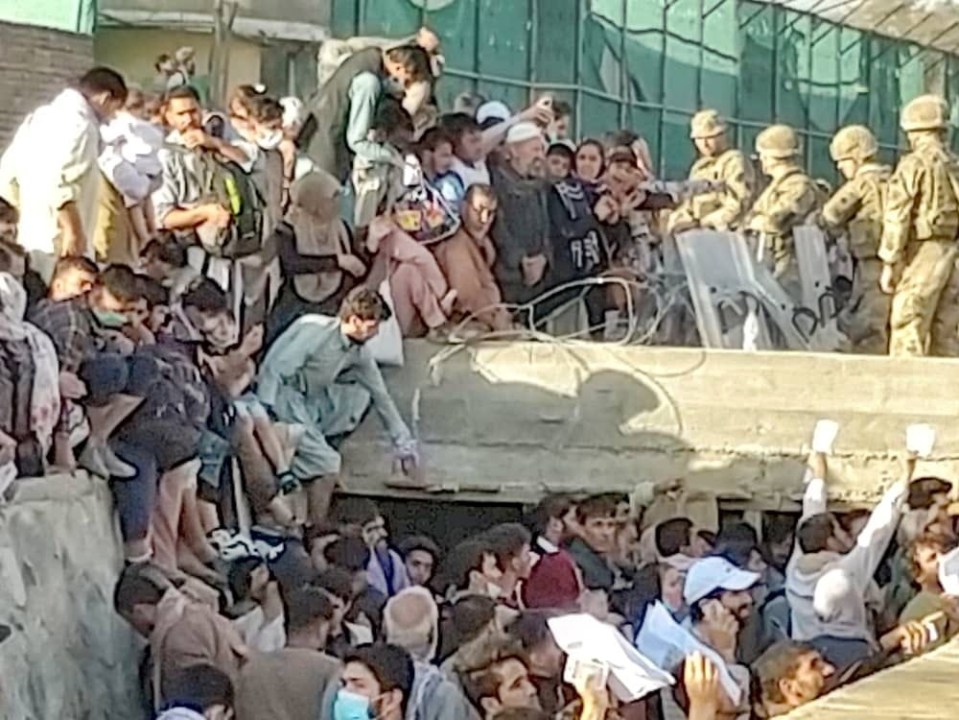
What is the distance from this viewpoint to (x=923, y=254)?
15289 millimetres

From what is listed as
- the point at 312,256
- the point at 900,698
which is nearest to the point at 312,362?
the point at 312,256

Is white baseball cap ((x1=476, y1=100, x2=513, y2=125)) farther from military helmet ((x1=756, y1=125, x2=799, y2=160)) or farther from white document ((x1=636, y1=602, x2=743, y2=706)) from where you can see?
white document ((x1=636, y1=602, x2=743, y2=706))

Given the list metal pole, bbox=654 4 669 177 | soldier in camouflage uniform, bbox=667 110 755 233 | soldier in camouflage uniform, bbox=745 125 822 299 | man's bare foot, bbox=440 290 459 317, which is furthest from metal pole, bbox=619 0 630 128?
man's bare foot, bbox=440 290 459 317

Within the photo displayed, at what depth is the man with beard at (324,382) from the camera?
40.2 ft

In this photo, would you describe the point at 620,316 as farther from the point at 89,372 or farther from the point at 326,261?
the point at 89,372

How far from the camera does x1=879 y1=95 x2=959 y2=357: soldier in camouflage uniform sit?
1522cm

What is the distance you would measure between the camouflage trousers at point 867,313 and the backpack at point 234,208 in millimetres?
4500

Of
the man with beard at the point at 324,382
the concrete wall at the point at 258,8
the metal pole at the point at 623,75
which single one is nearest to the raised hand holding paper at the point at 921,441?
the man with beard at the point at 324,382

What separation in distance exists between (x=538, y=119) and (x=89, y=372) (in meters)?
5.72

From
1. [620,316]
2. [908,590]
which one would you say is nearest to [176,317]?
[908,590]

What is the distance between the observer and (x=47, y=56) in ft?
65.6

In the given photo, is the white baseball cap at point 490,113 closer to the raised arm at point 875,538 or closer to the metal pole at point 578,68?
the raised arm at point 875,538

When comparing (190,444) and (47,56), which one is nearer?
(190,444)

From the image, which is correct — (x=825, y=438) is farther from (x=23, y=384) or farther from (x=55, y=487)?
(x=23, y=384)
